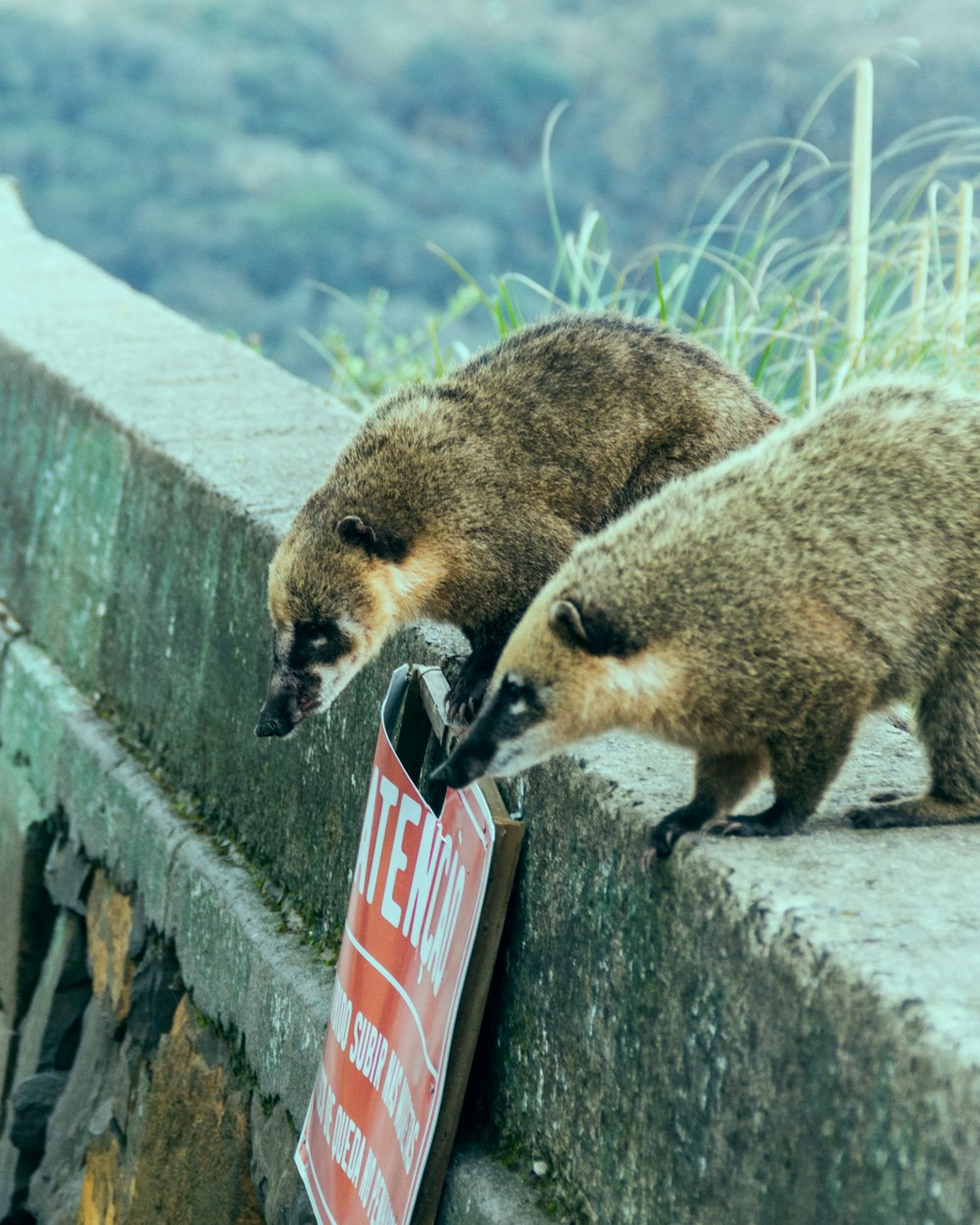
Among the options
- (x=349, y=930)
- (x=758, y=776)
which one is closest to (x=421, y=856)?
(x=349, y=930)

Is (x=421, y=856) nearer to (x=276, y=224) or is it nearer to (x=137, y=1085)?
(x=137, y=1085)

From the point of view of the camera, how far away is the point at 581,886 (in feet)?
7.80

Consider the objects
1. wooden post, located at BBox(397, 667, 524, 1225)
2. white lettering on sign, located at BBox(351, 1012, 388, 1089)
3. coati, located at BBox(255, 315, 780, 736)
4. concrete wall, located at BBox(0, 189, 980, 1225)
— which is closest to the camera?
concrete wall, located at BBox(0, 189, 980, 1225)

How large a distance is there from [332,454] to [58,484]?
3.92ft

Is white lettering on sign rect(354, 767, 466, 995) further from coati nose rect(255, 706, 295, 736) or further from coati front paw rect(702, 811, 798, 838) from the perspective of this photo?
coati front paw rect(702, 811, 798, 838)

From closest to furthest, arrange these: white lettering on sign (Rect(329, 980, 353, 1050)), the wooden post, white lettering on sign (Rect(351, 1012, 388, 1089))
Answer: the wooden post
white lettering on sign (Rect(351, 1012, 388, 1089))
white lettering on sign (Rect(329, 980, 353, 1050))

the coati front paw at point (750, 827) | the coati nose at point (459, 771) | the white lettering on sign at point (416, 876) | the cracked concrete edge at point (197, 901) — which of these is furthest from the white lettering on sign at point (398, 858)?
the coati front paw at point (750, 827)

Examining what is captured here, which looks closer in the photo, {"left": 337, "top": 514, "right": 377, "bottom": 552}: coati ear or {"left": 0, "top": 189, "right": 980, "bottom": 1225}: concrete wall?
{"left": 0, "top": 189, "right": 980, "bottom": 1225}: concrete wall

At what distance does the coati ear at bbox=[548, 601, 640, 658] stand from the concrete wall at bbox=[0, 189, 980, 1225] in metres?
0.22

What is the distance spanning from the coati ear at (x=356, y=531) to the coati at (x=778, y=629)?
26.3 inches

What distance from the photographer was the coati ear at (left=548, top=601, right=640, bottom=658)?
90.0 inches

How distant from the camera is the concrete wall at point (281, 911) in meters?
1.80

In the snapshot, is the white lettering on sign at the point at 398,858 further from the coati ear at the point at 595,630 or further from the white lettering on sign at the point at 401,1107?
the coati ear at the point at 595,630

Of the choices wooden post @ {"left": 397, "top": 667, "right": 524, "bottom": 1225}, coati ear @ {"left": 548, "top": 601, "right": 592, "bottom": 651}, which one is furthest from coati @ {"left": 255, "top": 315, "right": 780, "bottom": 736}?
coati ear @ {"left": 548, "top": 601, "right": 592, "bottom": 651}
